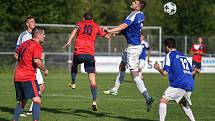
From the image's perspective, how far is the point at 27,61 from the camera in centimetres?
1227

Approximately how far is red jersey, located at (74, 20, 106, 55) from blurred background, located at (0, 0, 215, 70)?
23.8 metres

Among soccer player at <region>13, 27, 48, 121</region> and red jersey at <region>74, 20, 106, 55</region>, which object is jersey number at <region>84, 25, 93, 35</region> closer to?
red jersey at <region>74, 20, 106, 55</region>

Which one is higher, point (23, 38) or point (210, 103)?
Answer: point (23, 38)

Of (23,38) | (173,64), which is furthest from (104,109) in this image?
(173,64)

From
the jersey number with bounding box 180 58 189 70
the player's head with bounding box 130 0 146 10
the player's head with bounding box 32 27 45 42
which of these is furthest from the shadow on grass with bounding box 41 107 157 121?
the player's head with bounding box 32 27 45 42

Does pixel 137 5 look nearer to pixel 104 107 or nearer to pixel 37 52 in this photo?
pixel 104 107

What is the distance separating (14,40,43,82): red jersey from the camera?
12.2 metres

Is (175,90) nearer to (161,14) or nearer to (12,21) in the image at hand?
(12,21)

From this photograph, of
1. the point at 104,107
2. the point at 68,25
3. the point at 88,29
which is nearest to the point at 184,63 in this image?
the point at 88,29

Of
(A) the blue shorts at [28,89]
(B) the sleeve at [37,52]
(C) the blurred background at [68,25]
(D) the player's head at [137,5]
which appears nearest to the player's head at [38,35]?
(B) the sleeve at [37,52]

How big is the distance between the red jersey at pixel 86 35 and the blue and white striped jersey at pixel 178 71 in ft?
11.8

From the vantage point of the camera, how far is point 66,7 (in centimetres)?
5066

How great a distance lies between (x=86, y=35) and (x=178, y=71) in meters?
4.10

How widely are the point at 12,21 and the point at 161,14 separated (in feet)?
62.5
